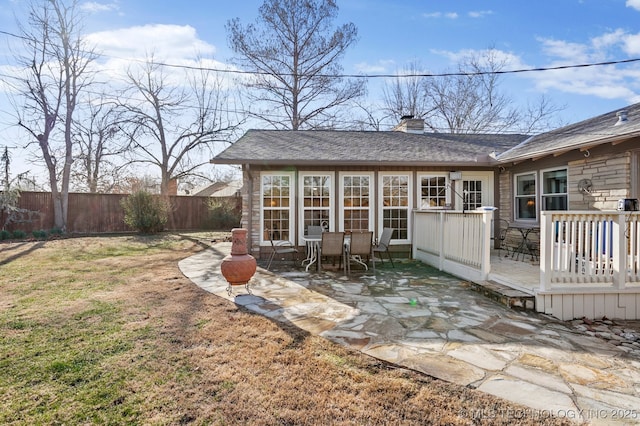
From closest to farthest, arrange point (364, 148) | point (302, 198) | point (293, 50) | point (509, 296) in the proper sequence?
point (509, 296) < point (302, 198) < point (364, 148) < point (293, 50)

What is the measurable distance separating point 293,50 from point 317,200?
1152 centimetres

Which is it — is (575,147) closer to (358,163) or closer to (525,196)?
(525,196)

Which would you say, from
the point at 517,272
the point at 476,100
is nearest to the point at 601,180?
the point at 517,272

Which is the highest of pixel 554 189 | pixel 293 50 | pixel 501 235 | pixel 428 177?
pixel 293 50

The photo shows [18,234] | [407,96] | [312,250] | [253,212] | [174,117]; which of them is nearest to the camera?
[312,250]

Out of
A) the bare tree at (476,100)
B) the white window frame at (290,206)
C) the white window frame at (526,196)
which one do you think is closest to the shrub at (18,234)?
the white window frame at (290,206)

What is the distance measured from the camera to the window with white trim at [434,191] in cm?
841

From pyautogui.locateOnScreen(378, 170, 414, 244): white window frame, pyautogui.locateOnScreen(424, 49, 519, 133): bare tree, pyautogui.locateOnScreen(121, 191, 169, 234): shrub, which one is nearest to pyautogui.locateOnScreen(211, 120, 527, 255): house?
pyautogui.locateOnScreen(378, 170, 414, 244): white window frame

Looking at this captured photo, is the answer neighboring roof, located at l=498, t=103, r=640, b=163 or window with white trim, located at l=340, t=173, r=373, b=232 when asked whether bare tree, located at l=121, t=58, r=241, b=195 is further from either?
neighboring roof, located at l=498, t=103, r=640, b=163

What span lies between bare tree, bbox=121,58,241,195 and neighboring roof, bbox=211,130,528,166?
9049 millimetres

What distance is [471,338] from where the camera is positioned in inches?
132

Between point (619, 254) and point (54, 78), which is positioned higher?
point (54, 78)

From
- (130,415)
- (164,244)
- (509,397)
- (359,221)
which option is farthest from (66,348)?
(164,244)

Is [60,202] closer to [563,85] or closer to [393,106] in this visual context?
[393,106]
